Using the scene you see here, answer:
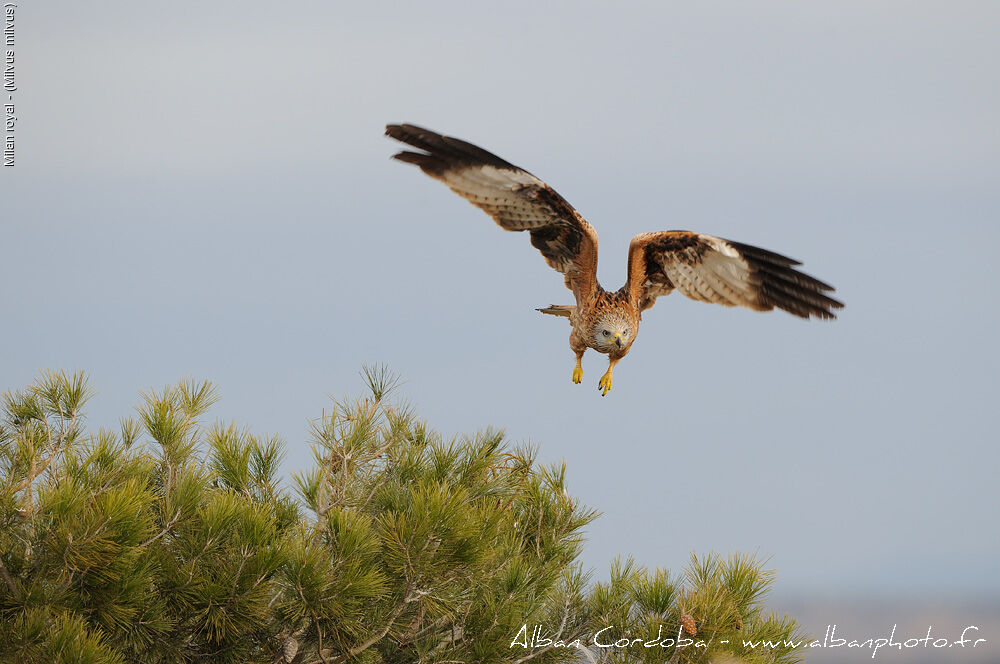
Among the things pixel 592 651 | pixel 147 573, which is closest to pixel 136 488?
pixel 147 573

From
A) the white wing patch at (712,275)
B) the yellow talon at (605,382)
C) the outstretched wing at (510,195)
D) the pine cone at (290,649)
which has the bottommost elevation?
the pine cone at (290,649)

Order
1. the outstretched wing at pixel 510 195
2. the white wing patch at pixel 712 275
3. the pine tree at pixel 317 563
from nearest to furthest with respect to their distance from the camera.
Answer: the pine tree at pixel 317 563
the outstretched wing at pixel 510 195
the white wing patch at pixel 712 275

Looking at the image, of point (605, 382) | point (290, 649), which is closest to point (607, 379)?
point (605, 382)

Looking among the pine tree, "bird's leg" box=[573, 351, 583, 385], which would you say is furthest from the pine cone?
"bird's leg" box=[573, 351, 583, 385]

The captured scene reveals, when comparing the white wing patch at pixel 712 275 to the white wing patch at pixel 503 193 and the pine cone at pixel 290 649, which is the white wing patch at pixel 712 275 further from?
the pine cone at pixel 290 649

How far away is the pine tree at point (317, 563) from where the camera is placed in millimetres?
5301

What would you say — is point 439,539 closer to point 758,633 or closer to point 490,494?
point 490,494

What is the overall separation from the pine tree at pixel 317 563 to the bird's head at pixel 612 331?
100cm

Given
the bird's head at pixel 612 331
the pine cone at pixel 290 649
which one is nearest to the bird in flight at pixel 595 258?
the bird's head at pixel 612 331

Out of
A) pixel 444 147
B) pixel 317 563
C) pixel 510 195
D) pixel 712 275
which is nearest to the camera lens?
pixel 317 563

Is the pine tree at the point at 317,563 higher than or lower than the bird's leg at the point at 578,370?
lower

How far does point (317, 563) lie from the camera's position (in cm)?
530

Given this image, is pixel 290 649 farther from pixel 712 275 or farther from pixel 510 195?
pixel 712 275

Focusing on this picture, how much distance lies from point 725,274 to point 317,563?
122 inches
